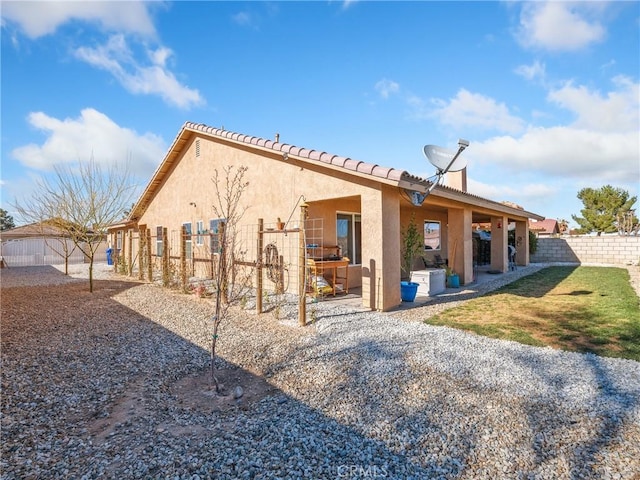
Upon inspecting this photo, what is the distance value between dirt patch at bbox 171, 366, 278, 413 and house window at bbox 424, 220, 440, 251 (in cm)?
1308

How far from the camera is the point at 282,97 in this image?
1330 cm

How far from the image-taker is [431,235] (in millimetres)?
16844

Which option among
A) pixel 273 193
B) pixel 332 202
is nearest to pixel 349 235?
pixel 332 202

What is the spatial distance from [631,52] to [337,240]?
10.0 m

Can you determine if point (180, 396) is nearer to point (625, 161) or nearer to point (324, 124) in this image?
point (324, 124)

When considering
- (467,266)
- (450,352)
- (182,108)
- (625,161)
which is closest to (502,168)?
(625,161)

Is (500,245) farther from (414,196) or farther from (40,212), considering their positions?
(40,212)

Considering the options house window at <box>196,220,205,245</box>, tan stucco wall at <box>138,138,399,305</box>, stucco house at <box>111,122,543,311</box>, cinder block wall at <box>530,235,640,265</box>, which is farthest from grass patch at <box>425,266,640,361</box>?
cinder block wall at <box>530,235,640,265</box>

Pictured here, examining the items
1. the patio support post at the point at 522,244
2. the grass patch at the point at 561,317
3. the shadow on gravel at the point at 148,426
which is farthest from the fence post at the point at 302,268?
the patio support post at the point at 522,244

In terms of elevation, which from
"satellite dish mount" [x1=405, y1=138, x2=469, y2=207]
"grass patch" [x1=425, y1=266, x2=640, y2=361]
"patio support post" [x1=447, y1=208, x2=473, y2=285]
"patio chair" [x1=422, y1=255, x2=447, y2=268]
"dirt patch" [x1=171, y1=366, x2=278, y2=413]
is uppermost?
"satellite dish mount" [x1=405, y1=138, x2=469, y2=207]

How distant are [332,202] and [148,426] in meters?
7.97

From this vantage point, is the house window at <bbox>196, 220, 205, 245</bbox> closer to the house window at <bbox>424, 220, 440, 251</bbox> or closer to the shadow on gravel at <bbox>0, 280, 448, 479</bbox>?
the shadow on gravel at <bbox>0, 280, 448, 479</bbox>

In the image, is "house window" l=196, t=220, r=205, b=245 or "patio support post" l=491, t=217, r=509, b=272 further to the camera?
"patio support post" l=491, t=217, r=509, b=272

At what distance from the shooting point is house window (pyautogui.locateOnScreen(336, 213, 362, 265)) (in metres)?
11.2
